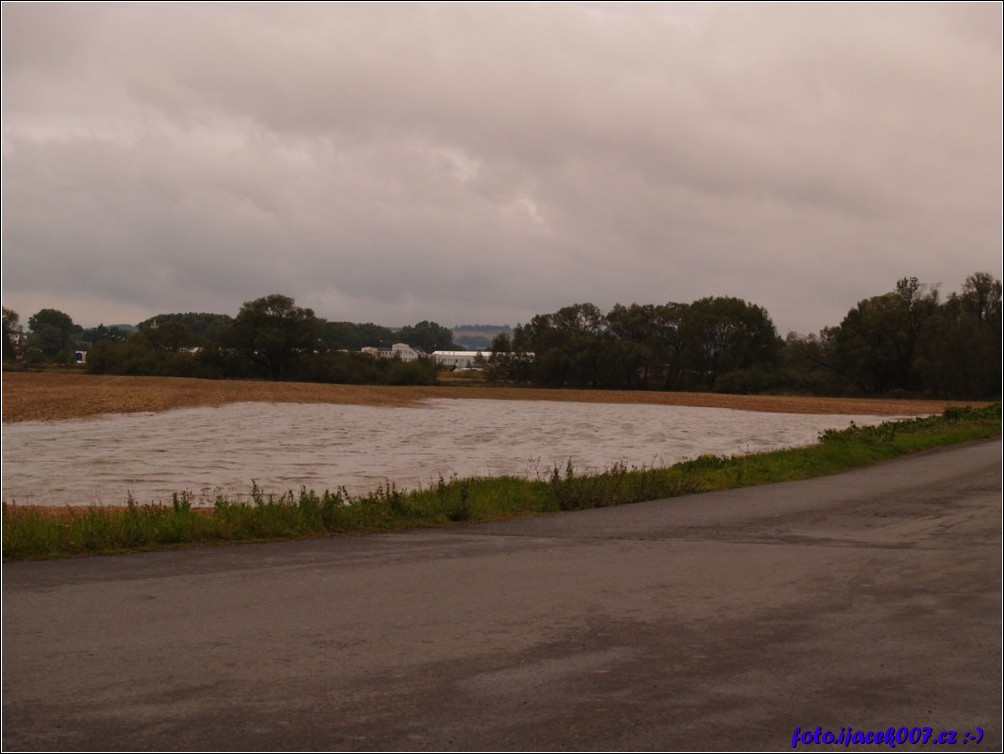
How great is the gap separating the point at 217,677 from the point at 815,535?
830cm

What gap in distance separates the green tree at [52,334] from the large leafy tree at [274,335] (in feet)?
45.0

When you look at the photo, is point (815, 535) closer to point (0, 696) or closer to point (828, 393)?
point (0, 696)

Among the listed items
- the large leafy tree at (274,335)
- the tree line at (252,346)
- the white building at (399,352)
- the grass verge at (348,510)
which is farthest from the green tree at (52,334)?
the grass verge at (348,510)

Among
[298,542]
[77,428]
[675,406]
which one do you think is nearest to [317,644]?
[298,542]

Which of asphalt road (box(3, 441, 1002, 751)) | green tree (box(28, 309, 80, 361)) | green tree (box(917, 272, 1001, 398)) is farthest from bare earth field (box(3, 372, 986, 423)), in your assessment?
asphalt road (box(3, 441, 1002, 751))

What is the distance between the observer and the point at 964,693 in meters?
5.73

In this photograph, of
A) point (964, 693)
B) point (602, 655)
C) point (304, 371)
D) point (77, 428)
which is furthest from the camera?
point (304, 371)

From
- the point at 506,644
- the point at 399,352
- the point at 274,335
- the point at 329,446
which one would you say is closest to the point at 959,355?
the point at 399,352

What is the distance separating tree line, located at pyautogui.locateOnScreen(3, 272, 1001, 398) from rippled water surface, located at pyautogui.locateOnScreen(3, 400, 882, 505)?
86.6 feet

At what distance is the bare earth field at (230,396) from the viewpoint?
183 feet

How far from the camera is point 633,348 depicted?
91.4 m

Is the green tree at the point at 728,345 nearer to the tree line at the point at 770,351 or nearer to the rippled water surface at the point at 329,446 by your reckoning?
the tree line at the point at 770,351

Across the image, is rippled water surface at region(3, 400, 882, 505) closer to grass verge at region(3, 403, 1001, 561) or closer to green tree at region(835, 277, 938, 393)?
grass verge at region(3, 403, 1001, 561)

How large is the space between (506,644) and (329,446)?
2793cm
